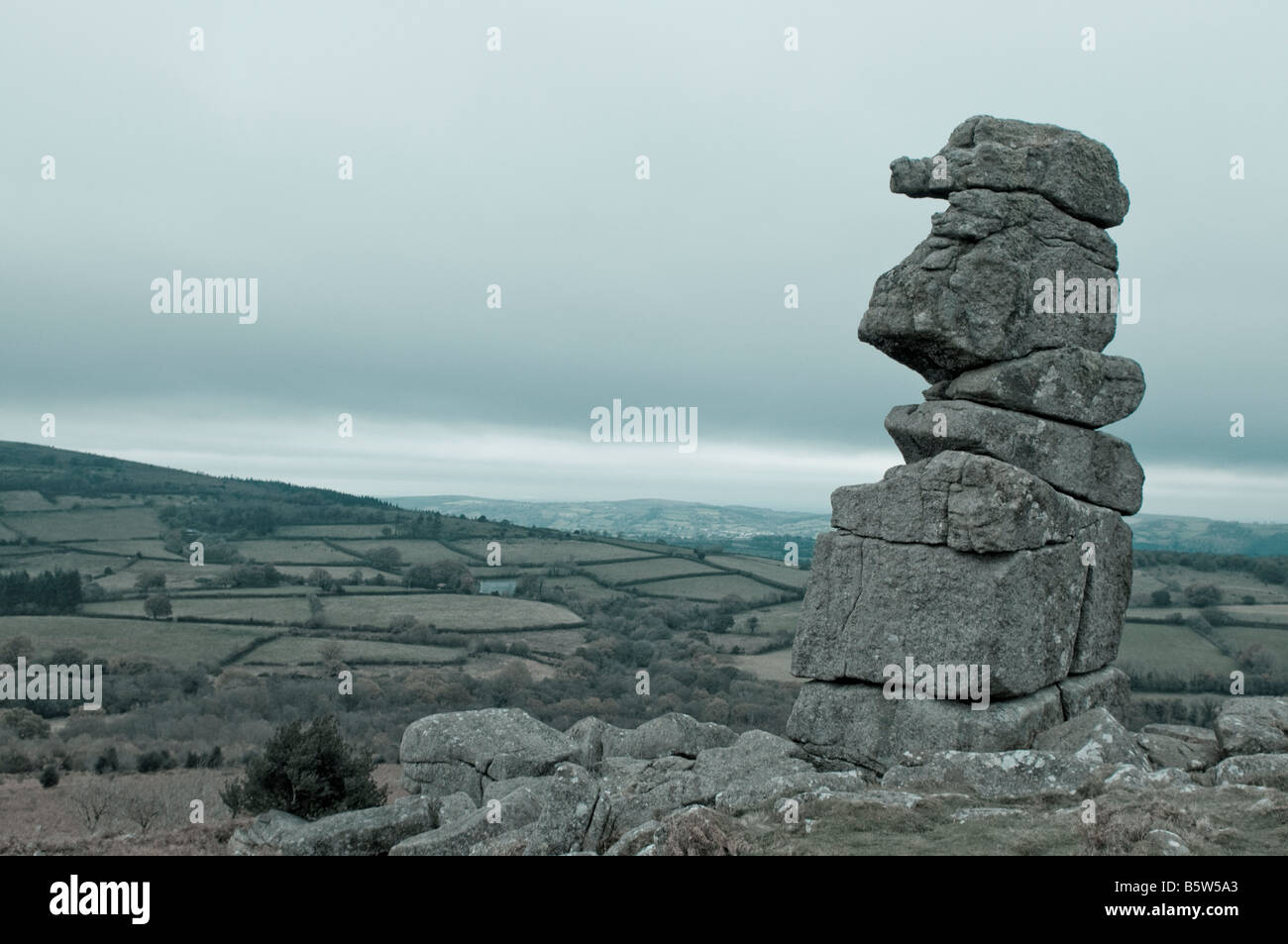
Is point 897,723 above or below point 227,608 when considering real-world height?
above

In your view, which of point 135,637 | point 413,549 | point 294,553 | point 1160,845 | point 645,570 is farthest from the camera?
point 413,549

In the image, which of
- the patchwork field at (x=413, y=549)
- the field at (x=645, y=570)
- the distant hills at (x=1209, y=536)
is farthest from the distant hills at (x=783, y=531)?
the patchwork field at (x=413, y=549)

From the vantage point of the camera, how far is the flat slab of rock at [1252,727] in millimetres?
13562

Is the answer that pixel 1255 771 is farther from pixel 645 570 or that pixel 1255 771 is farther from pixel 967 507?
pixel 645 570

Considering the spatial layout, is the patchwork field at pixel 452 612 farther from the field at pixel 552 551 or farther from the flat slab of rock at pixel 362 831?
the flat slab of rock at pixel 362 831

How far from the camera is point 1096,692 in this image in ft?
53.1

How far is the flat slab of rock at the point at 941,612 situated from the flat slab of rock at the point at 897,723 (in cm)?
29

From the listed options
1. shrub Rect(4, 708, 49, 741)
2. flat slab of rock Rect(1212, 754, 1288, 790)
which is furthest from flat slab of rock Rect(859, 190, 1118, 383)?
shrub Rect(4, 708, 49, 741)

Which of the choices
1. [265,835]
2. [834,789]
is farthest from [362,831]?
[834,789]

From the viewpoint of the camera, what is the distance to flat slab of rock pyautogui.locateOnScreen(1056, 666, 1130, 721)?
1566cm

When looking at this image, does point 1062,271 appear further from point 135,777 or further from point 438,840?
point 135,777

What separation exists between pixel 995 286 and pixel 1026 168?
92.9 inches
